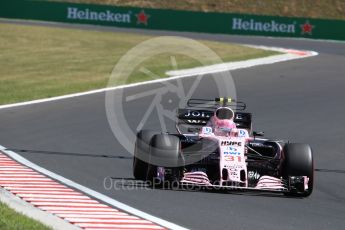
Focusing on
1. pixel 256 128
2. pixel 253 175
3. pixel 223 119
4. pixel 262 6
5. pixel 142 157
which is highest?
pixel 262 6

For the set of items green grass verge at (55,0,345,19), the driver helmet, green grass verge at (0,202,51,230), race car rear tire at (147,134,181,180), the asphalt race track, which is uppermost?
green grass verge at (55,0,345,19)

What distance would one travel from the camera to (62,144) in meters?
19.1

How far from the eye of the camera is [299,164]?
1445cm

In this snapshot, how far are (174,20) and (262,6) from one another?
12.2 metres

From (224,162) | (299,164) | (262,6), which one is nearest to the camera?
(224,162)

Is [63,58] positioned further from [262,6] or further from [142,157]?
[262,6]

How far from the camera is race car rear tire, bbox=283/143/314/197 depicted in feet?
47.2

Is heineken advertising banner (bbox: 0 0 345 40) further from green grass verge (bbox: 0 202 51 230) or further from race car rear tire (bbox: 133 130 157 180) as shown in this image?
green grass verge (bbox: 0 202 51 230)

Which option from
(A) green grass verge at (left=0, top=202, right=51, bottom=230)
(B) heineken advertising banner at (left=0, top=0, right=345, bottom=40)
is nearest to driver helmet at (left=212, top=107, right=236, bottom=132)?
(A) green grass verge at (left=0, top=202, right=51, bottom=230)

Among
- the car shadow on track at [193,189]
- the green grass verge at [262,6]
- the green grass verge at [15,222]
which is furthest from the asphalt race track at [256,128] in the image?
the green grass verge at [262,6]

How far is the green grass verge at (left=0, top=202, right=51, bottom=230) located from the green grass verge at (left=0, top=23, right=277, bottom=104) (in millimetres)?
15237

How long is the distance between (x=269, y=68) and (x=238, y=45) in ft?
27.8

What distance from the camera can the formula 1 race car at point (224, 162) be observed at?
14281 mm

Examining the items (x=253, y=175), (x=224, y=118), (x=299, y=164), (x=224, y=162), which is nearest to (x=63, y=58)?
(x=224, y=118)
